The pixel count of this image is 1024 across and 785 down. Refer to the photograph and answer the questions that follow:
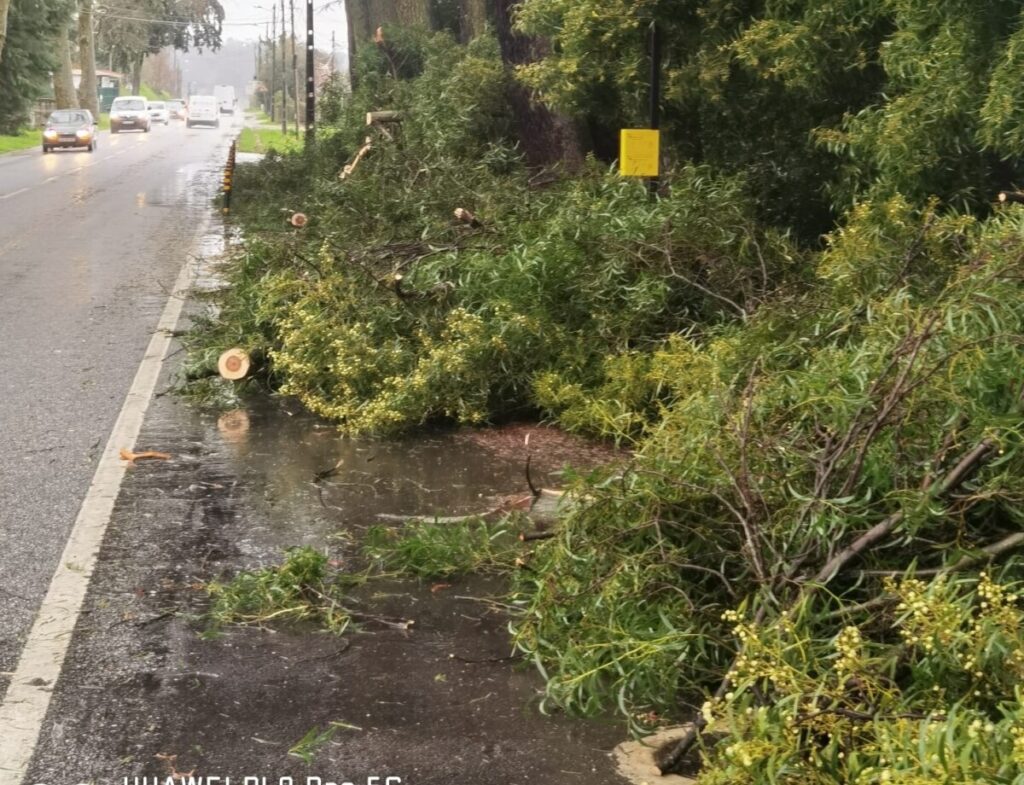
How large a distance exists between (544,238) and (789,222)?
10.4ft

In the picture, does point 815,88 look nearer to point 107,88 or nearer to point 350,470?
point 350,470

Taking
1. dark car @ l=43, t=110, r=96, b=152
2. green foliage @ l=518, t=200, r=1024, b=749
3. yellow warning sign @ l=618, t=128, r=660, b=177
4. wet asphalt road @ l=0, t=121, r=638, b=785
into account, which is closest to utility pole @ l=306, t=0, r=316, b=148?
dark car @ l=43, t=110, r=96, b=152

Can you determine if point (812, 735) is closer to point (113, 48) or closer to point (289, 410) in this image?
point (289, 410)

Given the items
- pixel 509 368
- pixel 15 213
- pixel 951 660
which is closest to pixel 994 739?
pixel 951 660

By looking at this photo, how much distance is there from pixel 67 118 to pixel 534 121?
39.4 m

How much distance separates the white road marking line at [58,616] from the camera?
13.8 feet

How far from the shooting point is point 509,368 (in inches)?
334

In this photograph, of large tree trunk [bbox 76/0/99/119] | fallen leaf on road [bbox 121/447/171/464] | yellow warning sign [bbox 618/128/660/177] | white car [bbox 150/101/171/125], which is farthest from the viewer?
white car [bbox 150/101/171/125]

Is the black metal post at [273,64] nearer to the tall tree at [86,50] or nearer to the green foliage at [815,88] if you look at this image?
the tall tree at [86,50]

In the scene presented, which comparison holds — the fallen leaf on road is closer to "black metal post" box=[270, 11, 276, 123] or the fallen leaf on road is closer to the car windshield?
the car windshield

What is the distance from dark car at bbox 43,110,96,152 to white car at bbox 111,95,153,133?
68.6ft

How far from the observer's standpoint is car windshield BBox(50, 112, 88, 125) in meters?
48.8

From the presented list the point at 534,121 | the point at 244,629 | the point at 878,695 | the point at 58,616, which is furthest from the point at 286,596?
the point at 534,121

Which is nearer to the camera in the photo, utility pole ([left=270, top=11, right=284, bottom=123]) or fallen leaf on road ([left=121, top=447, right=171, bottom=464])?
fallen leaf on road ([left=121, top=447, right=171, bottom=464])
